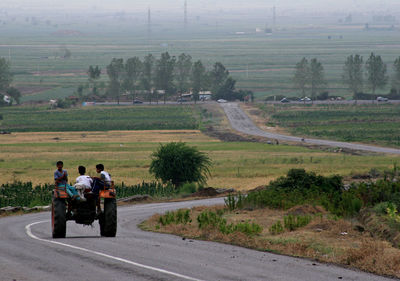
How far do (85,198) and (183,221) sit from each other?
6.16 m

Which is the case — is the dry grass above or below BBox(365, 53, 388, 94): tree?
below

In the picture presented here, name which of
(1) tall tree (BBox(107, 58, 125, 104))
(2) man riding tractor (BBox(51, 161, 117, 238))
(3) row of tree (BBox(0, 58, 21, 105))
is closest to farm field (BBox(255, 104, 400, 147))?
(1) tall tree (BBox(107, 58, 125, 104))

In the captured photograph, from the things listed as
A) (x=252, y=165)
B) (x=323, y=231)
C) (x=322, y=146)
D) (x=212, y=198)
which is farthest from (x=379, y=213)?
(x=322, y=146)

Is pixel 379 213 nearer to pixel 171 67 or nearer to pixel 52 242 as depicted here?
pixel 52 242

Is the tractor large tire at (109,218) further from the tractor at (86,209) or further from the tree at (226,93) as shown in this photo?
the tree at (226,93)

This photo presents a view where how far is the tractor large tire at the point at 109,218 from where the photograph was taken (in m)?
21.1

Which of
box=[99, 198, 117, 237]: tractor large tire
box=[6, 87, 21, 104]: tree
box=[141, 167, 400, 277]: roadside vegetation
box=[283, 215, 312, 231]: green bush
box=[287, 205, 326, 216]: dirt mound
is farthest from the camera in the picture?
box=[6, 87, 21, 104]: tree

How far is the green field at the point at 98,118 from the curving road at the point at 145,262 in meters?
108

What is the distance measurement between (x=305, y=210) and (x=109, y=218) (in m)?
8.81

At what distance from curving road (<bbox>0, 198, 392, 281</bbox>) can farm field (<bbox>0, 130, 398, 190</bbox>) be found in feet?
125

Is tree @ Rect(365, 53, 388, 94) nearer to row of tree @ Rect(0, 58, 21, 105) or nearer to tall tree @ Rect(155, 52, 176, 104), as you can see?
tall tree @ Rect(155, 52, 176, 104)

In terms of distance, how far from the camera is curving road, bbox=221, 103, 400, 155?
316ft

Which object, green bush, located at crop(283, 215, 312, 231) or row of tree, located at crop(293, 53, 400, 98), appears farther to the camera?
row of tree, located at crop(293, 53, 400, 98)

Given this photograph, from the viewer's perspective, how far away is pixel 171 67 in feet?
585
